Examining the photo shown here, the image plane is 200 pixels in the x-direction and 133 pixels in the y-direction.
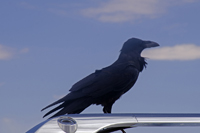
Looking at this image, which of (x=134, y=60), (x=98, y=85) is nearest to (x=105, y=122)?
(x=98, y=85)

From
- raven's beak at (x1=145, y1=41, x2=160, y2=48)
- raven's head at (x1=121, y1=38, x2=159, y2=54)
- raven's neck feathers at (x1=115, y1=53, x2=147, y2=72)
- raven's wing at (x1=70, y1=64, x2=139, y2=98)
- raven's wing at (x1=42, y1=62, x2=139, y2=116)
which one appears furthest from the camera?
raven's beak at (x1=145, y1=41, x2=160, y2=48)

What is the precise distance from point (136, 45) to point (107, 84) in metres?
1.36

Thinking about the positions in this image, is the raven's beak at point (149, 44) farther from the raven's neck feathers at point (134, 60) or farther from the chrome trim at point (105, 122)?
the chrome trim at point (105, 122)

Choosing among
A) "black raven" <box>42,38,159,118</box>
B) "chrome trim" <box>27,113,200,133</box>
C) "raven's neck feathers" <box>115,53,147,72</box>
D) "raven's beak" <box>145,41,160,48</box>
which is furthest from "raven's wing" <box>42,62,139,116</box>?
"chrome trim" <box>27,113,200,133</box>

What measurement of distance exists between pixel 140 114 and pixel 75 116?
0.48 meters

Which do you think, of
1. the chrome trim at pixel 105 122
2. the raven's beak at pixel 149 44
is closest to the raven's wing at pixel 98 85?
the raven's beak at pixel 149 44

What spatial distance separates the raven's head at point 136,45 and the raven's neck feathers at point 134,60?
0.36 feet

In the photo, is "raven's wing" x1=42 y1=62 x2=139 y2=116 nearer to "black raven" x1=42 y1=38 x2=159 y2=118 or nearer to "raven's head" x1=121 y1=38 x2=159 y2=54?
"black raven" x1=42 y1=38 x2=159 y2=118

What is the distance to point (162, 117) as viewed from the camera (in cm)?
287

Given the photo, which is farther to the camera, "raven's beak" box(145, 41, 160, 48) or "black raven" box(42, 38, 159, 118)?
"raven's beak" box(145, 41, 160, 48)

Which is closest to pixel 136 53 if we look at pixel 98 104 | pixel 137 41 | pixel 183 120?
pixel 137 41

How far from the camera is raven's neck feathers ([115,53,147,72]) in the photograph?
28.3 feet

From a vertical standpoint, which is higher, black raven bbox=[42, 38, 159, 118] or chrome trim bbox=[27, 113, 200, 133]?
black raven bbox=[42, 38, 159, 118]

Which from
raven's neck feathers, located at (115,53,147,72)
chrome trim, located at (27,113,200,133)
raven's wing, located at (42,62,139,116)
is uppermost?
raven's neck feathers, located at (115,53,147,72)
